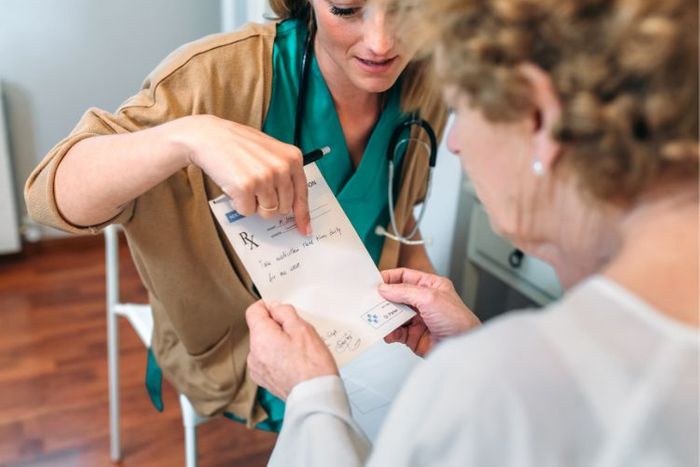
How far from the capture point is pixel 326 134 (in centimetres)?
108

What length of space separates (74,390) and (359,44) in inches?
56.2

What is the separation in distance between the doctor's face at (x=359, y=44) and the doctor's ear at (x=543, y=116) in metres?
0.44

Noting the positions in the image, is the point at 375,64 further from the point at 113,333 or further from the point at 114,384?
the point at 114,384

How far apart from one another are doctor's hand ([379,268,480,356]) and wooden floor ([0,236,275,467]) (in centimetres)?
96

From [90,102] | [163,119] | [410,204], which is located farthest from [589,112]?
[90,102]

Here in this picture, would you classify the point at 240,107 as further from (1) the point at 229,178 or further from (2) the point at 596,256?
(2) the point at 596,256

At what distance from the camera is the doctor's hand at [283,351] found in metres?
0.69

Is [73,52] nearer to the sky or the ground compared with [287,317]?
nearer to the ground

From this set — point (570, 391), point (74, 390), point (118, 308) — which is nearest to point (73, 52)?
point (74, 390)

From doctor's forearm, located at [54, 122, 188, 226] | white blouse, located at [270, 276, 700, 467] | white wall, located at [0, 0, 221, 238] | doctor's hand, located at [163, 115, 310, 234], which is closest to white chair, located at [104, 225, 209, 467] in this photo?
doctor's forearm, located at [54, 122, 188, 226]

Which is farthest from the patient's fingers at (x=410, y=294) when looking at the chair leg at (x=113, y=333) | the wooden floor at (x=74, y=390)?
the wooden floor at (x=74, y=390)

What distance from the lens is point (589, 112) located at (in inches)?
17.5

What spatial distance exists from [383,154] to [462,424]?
737mm

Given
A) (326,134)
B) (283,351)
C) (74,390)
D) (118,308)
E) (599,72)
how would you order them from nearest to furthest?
(599,72) < (283,351) < (326,134) < (118,308) < (74,390)
